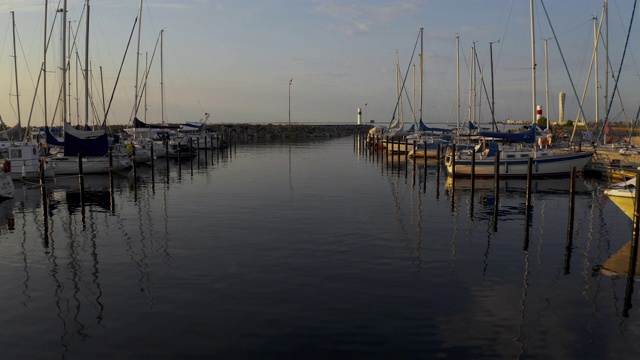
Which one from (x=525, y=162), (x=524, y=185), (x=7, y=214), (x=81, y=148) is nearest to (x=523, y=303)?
(x=7, y=214)

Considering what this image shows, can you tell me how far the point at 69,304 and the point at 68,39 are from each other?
44.4m

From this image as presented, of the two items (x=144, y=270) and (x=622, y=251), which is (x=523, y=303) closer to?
(x=622, y=251)

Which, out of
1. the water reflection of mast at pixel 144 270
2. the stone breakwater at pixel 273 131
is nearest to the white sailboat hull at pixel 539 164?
the water reflection of mast at pixel 144 270

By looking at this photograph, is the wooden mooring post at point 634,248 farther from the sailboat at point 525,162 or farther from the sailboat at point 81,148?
the sailboat at point 81,148

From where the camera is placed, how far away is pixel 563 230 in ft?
77.8

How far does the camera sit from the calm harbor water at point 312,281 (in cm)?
1192

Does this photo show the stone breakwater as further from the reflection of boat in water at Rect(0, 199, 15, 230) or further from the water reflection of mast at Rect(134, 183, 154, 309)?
the water reflection of mast at Rect(134, 183, 154, 309)

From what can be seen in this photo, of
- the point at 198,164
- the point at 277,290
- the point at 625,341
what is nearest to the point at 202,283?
the point at 277,290

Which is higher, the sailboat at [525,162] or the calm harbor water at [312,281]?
the sailboat at [525,162]

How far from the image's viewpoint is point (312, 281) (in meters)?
16.2

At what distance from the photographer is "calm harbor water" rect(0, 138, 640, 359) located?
39.1ft

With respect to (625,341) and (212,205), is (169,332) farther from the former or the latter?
(212,205)

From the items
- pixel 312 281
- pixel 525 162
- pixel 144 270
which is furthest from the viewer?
pixel 525 162

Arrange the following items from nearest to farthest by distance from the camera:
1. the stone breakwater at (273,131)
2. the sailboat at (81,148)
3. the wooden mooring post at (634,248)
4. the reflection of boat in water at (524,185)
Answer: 1. the wooden mooring post at (634,248)
2. the reflection of boat in water at (524,185)
3. the sailboat at (81,148)
4. the stone breakwater at (273,131)
